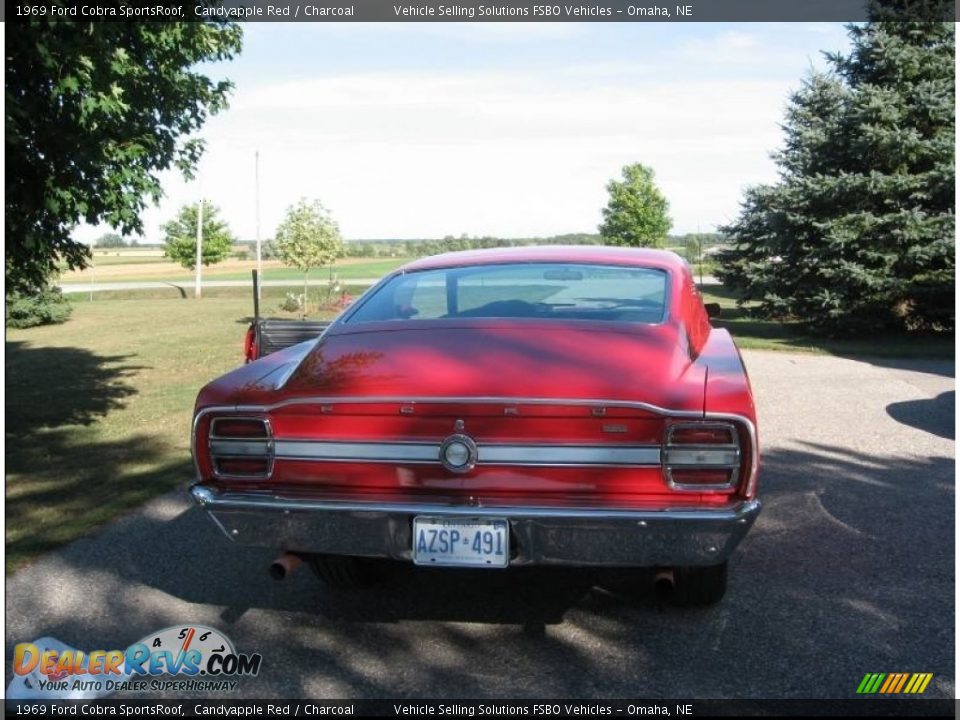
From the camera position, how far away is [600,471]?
3449 mm

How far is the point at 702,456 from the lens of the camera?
11.2 feet

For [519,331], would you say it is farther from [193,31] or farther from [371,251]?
[371,251]

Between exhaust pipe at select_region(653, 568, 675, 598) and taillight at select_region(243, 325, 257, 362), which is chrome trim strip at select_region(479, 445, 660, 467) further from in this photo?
taillight at select_region(243, 325, 257, 362)

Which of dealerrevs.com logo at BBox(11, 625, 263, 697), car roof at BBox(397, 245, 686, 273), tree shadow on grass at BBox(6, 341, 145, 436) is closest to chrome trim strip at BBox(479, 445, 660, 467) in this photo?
dealerrevs.com logo at BBox(11, 625, 263, 697)

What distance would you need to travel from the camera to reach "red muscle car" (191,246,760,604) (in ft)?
11.1

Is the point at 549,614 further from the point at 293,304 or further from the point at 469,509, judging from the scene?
the point at 293,304

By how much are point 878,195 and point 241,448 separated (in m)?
14.9

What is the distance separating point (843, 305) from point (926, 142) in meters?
2.90

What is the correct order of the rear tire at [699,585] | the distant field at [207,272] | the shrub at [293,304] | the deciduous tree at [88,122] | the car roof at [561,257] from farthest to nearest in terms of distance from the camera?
the distant field at [207,272], the shrub at [293,304], the deciduous tree at [88,122], the car roof at [561,257], the rear tire at [699,585]

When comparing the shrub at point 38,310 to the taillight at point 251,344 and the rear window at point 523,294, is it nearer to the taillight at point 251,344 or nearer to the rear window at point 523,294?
the taillight at point 251,344

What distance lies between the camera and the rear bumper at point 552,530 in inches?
131

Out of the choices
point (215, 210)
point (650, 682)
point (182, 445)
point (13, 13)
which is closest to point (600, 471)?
point (650, 682)

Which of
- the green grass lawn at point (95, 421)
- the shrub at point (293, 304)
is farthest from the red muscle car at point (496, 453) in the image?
the shrub at point (293, 304)

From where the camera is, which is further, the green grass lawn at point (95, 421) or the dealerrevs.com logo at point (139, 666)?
the green grass lawn at point (95, 421)
